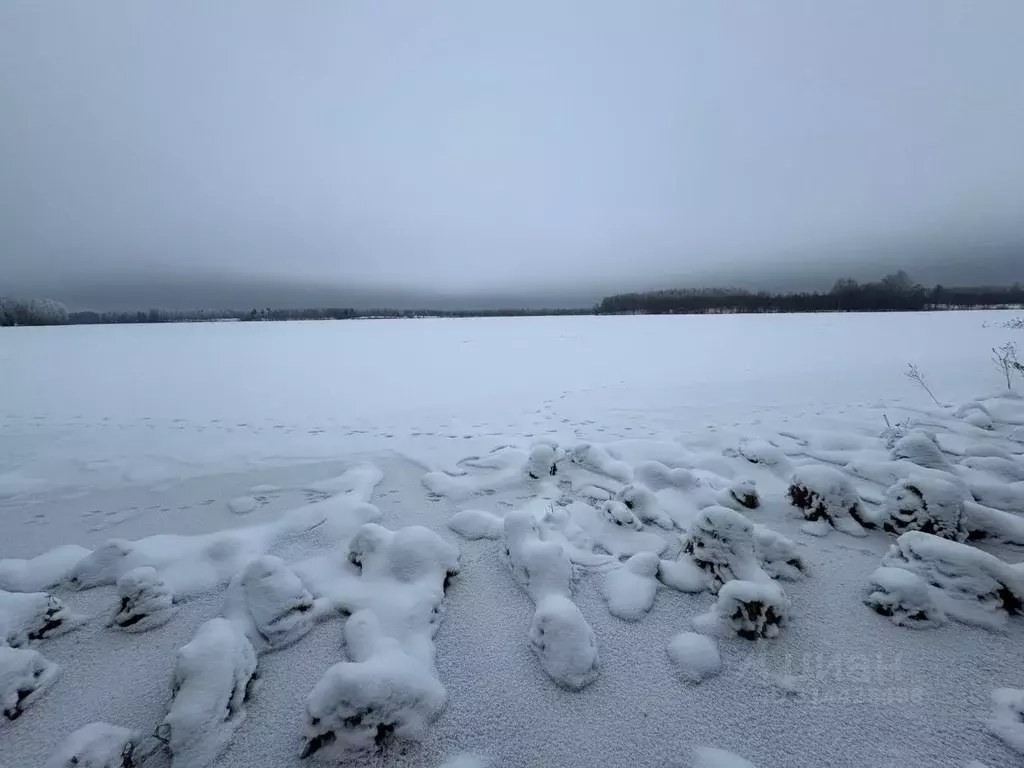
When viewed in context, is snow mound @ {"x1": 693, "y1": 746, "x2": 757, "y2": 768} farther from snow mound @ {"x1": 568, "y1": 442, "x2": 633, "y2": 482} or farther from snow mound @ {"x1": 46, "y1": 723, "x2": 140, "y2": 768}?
snow mound @ {"x1": 568, "y1": 442, "x2": 633, "y2": 482}

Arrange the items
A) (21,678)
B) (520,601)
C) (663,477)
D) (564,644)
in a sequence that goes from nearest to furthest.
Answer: (21,678), (564,644), (520,601), (663,477)

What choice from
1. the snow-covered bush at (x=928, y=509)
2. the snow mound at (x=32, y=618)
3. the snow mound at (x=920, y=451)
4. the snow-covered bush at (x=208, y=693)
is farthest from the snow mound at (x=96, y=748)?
the snow mound at (x=920, y=451)

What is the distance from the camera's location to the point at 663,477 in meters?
3.59

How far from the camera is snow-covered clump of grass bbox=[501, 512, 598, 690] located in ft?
5.82

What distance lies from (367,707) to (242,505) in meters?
2.63

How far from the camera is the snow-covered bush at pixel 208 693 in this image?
144 centimetres

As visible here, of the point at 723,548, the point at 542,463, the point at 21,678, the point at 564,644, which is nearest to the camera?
the point at 21,678

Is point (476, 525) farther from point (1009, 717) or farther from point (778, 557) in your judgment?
point (1009, 717)

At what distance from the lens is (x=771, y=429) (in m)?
5.09

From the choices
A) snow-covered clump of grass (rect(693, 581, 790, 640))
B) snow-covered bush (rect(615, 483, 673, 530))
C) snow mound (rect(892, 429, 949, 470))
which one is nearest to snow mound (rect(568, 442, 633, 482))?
snow-covered bush (rect(615, 483, 673, 530))

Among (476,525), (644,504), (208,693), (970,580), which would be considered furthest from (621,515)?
(208,693)

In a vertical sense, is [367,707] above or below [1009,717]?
above

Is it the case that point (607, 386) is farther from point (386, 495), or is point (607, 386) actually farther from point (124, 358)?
point (124, 358)

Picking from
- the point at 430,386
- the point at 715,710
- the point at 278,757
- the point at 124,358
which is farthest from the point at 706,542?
the point at 124,358
